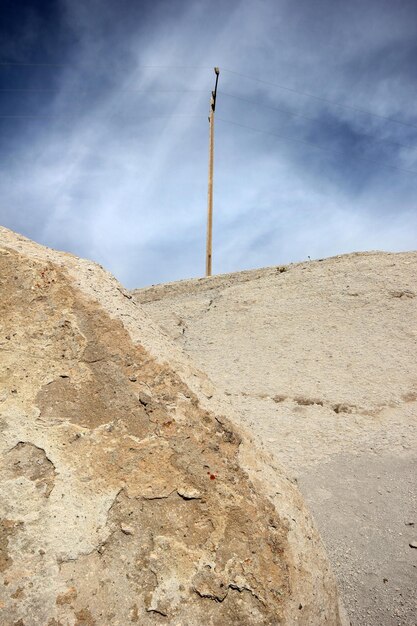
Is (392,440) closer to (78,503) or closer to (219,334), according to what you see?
(219,334)

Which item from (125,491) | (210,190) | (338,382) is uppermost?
(210,190)

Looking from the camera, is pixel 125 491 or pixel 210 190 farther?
pixel 210 190

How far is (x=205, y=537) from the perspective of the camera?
2088mm

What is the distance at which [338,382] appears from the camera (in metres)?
6.91

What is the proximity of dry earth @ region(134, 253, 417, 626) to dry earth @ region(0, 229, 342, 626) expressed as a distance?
2.03ft

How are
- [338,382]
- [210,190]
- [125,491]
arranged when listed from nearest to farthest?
1. [125,491]
2. [338,382]
3. [210,190]

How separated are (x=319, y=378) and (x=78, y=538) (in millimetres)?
5607

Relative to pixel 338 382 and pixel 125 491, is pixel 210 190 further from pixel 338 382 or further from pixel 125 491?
pixel 125 491

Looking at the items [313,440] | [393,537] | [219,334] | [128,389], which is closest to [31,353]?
[128,389]

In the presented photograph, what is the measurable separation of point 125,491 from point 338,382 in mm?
5397

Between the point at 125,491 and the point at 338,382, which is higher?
the point at 338,382

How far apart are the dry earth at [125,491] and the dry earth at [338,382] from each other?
2.03 feet

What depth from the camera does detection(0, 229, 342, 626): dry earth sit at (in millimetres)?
1894

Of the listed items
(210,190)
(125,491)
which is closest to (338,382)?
(125,491)
